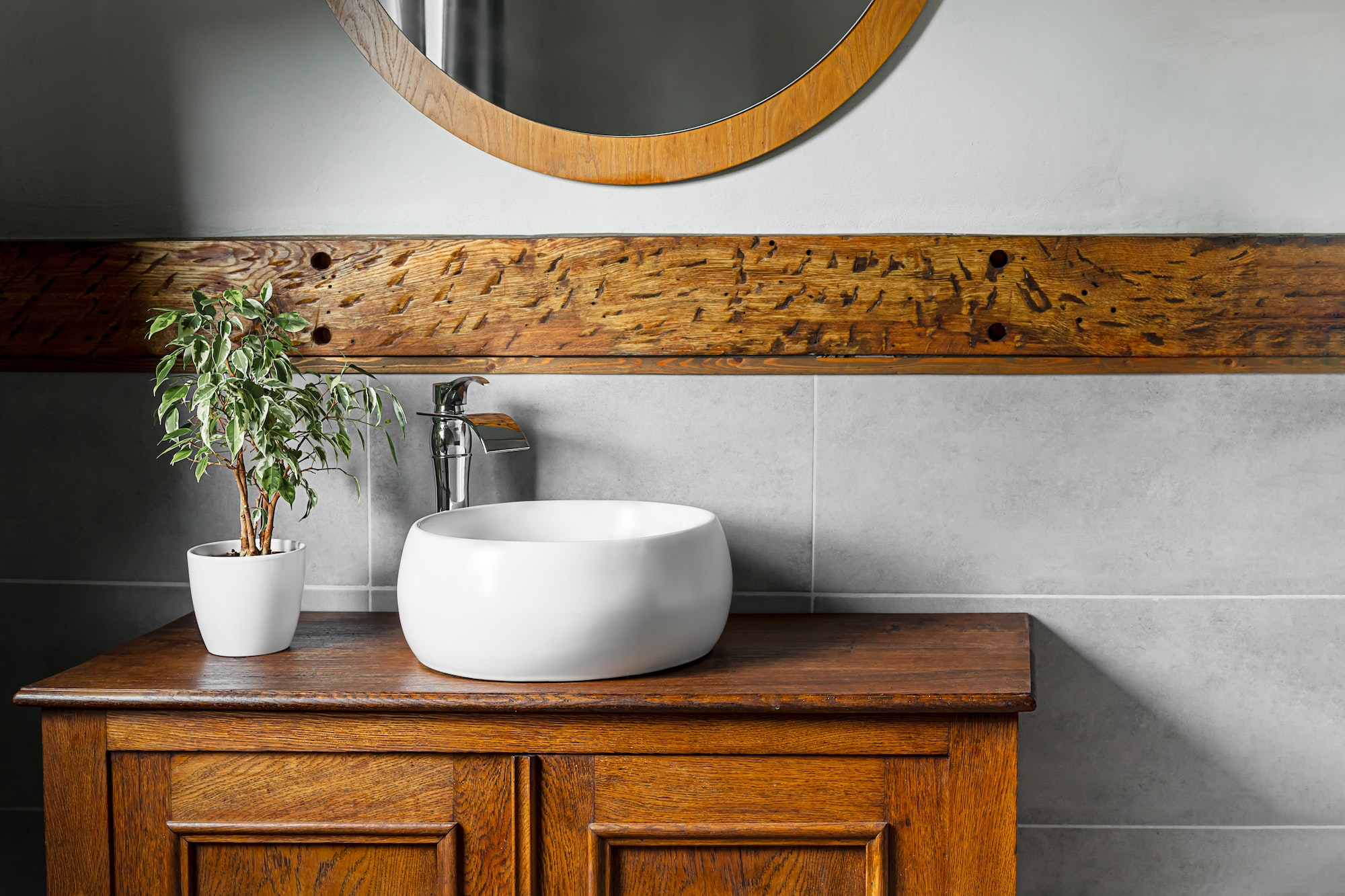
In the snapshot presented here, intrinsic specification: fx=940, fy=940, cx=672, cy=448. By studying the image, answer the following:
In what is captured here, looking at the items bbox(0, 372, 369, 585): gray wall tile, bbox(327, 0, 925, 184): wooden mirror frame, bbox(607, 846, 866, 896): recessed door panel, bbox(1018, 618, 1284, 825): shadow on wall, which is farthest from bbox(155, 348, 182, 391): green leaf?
bbox(1018, 618, 1284, 825): shadow on wall

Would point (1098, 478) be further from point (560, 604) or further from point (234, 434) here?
point (234, 434)

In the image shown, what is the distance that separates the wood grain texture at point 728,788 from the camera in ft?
2.85

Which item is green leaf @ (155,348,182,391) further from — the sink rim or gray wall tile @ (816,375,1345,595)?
gray wall tile @ (816,375,1345,595)

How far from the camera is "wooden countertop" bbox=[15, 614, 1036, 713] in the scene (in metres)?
0.85

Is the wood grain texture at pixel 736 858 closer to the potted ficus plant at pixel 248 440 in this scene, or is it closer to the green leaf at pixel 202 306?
the potted ficus plant at pixel 248 440

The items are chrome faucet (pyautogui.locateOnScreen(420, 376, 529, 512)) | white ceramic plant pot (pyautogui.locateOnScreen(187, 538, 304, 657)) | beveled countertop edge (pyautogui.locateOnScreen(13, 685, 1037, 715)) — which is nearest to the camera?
beveled countertop edge (pyautogui.locateOnScreen(13, 685, 1037, 715))

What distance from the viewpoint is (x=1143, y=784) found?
1203mm

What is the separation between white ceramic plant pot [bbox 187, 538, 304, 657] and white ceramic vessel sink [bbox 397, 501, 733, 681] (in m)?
0.16

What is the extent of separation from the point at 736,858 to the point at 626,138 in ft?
2.75

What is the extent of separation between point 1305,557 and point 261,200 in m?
1.40

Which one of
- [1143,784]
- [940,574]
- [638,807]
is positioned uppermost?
[940,574]

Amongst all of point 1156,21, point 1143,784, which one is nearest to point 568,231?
point 1156,21

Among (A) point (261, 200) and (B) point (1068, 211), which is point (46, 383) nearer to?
(A) point (261, 200)

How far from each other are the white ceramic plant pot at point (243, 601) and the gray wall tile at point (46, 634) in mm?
303
